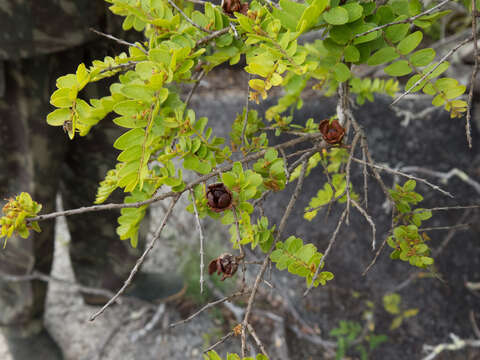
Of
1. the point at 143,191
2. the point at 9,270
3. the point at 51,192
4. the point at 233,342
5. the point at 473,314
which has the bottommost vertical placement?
the point at 233,342

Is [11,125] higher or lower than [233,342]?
higher

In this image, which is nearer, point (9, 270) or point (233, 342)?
point (9, 270)

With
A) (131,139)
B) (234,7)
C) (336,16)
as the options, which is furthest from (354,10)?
(131,139)

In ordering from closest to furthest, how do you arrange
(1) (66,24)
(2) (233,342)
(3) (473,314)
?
(1) (66,24)
(3) (473,314)
(2) (233,342)

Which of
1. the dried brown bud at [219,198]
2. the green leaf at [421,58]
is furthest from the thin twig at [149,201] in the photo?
the green leaf at [421,58]

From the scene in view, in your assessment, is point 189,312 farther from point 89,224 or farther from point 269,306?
point 89,224

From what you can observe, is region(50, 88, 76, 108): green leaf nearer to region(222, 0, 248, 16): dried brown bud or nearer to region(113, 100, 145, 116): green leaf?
region(113, 100, 145, 116): green leaf

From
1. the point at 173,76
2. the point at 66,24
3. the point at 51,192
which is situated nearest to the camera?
the point at 173,76

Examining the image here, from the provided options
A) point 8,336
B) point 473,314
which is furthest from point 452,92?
point 8,336
